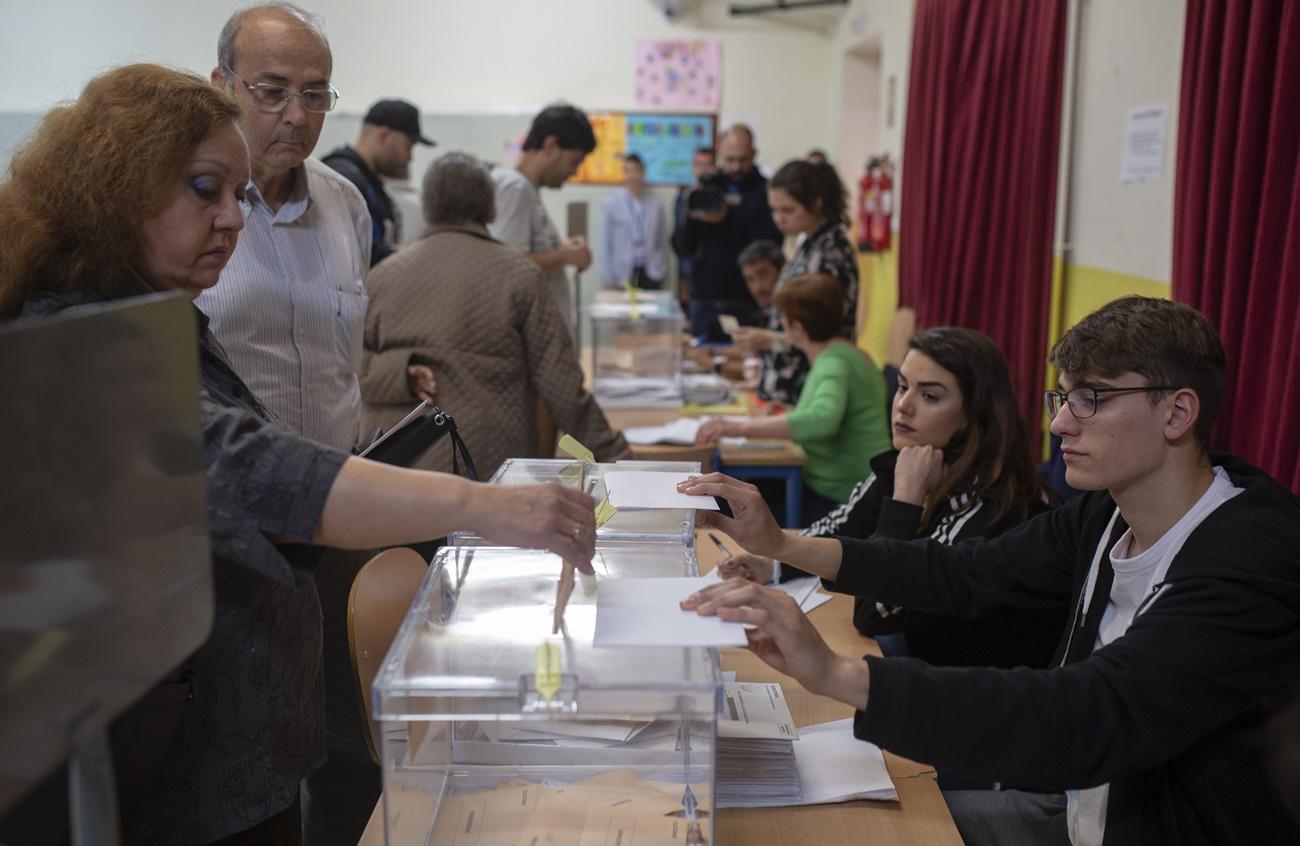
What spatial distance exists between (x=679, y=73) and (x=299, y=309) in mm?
7161

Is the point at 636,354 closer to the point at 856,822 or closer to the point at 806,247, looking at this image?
the point at 806,247

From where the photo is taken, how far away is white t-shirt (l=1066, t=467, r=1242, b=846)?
1415 millimetres

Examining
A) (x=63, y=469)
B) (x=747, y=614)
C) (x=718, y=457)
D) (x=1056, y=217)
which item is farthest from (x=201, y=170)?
(x=1056, y=217)

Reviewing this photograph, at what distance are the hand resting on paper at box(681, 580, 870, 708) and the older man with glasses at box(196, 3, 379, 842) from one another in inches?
37.2

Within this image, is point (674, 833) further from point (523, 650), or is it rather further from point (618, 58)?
point (618, 58)

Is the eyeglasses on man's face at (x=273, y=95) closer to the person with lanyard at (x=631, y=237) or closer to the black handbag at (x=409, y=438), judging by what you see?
the black handbag at (x=409, y=438)

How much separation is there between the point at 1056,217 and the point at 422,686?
341 cm

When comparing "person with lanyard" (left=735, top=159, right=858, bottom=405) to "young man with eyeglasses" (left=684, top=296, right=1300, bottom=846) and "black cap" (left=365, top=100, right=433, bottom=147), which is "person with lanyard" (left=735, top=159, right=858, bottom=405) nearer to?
"black cap" (left=365, top=100, right=433, bottom=147)

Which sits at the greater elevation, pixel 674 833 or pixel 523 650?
pixel 523 650

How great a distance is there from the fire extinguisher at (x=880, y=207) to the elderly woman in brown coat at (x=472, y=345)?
438 centimetres

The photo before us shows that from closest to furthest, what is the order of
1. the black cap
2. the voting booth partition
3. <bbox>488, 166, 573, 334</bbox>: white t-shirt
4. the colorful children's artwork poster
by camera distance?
1. the voting booth partition
2. <bbox>488, 166, 573, 334</bbox>: white t-shirt
3. the black cap
4. the colorful children's artwork poster

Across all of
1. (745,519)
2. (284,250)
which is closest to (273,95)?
(284,250)

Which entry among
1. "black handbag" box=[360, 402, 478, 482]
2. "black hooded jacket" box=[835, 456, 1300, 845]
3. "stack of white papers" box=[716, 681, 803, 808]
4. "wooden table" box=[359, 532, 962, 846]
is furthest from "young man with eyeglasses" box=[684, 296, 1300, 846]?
"black handbag" box=[360, 402, 478, 482]

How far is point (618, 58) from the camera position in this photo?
8664mm
